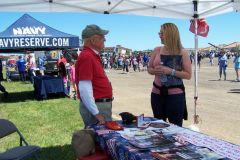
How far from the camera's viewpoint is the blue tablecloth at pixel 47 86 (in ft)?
44.2

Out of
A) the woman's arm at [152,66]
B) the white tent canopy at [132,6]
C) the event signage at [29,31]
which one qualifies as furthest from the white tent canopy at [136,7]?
the event signage at [29,31]

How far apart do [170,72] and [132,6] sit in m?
2.44

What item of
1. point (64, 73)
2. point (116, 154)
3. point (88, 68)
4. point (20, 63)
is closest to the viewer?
point (116, 154)

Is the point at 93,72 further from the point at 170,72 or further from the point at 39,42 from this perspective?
the point at 39,42

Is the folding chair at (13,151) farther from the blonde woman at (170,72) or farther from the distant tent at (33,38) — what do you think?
the distant tent at (33,38)

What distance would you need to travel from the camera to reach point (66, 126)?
8094 mm

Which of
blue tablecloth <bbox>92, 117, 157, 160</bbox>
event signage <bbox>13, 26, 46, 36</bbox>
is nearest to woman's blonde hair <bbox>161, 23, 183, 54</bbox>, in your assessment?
blue tablecloth <bbox>92, 117, 157, 160</bbox>

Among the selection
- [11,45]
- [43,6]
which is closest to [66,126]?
[43,6]

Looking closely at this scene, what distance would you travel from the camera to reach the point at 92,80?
12.7ft

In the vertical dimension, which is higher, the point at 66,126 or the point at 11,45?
the point at 11,45

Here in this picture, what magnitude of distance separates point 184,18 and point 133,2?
1084 millimetres

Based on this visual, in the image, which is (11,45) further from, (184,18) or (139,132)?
(139,132)

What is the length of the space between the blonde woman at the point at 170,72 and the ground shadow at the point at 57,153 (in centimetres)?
171

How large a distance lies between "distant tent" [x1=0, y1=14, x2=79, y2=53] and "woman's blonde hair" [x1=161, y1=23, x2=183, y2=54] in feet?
33.1
